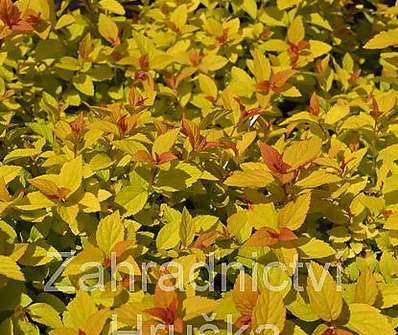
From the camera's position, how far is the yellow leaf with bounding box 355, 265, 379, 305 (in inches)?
49.5

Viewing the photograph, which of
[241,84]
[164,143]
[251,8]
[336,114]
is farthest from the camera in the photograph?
[251,8]

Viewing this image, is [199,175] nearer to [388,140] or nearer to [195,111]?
[388,140]

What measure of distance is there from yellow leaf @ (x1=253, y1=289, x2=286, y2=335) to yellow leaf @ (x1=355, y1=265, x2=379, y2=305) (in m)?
0.19

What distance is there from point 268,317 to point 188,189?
1.51 ft

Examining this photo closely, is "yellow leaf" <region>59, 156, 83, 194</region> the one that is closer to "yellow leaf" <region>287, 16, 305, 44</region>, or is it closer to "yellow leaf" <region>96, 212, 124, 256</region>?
"yellow leaf" <region>96, 212, 124, 256</region>

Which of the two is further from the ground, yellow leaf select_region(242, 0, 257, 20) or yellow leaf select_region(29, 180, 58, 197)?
yellow leaf select_region(242, 0, 257, 20)

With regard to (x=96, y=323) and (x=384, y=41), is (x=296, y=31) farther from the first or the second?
(x=96, y=323)

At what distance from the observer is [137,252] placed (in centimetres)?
133

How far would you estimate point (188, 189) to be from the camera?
5.06 feet

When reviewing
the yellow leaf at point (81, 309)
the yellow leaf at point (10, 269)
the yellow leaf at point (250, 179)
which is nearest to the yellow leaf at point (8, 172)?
the yellow leaf at point (10, 269)

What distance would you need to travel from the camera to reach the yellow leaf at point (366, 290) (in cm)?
126

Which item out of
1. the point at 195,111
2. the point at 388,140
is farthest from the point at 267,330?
the point at 195,111

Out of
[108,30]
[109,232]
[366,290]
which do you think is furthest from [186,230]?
[108,30]

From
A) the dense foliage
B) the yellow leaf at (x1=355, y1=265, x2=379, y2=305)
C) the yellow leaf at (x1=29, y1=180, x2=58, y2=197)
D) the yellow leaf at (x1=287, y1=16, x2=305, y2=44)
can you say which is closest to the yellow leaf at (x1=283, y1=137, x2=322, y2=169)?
the dense foliage
